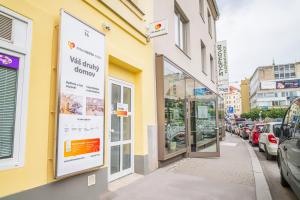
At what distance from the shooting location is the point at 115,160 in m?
5.78

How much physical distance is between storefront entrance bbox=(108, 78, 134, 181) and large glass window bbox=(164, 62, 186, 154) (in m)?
1.64

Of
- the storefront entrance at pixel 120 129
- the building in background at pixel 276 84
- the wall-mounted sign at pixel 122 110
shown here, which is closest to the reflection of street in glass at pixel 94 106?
the storefront entrance at pixel 120 129

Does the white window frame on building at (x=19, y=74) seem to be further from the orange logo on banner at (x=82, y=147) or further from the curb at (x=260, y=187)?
the curb at (x=260, y=187)

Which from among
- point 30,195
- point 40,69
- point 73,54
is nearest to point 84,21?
point 73,54

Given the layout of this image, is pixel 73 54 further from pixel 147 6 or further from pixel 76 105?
pixel 147 6

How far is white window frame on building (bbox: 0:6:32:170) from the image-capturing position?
3123 mm

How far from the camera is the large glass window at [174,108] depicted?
7.84 m

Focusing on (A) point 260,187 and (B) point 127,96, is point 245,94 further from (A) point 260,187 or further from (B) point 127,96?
(B) point 127,96

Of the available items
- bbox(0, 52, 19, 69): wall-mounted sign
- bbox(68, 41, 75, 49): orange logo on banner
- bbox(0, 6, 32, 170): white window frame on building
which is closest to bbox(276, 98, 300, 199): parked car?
bbox(68, 41, 75, 49): orange logo on banner

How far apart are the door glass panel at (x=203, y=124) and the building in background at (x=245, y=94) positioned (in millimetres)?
106073

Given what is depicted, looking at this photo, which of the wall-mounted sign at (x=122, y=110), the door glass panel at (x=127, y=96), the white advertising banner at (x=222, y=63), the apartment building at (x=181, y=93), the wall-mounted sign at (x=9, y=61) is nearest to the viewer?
the wall-mounted sign at (x=9, y=61)

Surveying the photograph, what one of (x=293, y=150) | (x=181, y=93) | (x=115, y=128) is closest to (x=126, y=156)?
(x=115, y=128)

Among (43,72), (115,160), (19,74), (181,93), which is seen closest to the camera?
(19,74)

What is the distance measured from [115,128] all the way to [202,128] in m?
5.78
